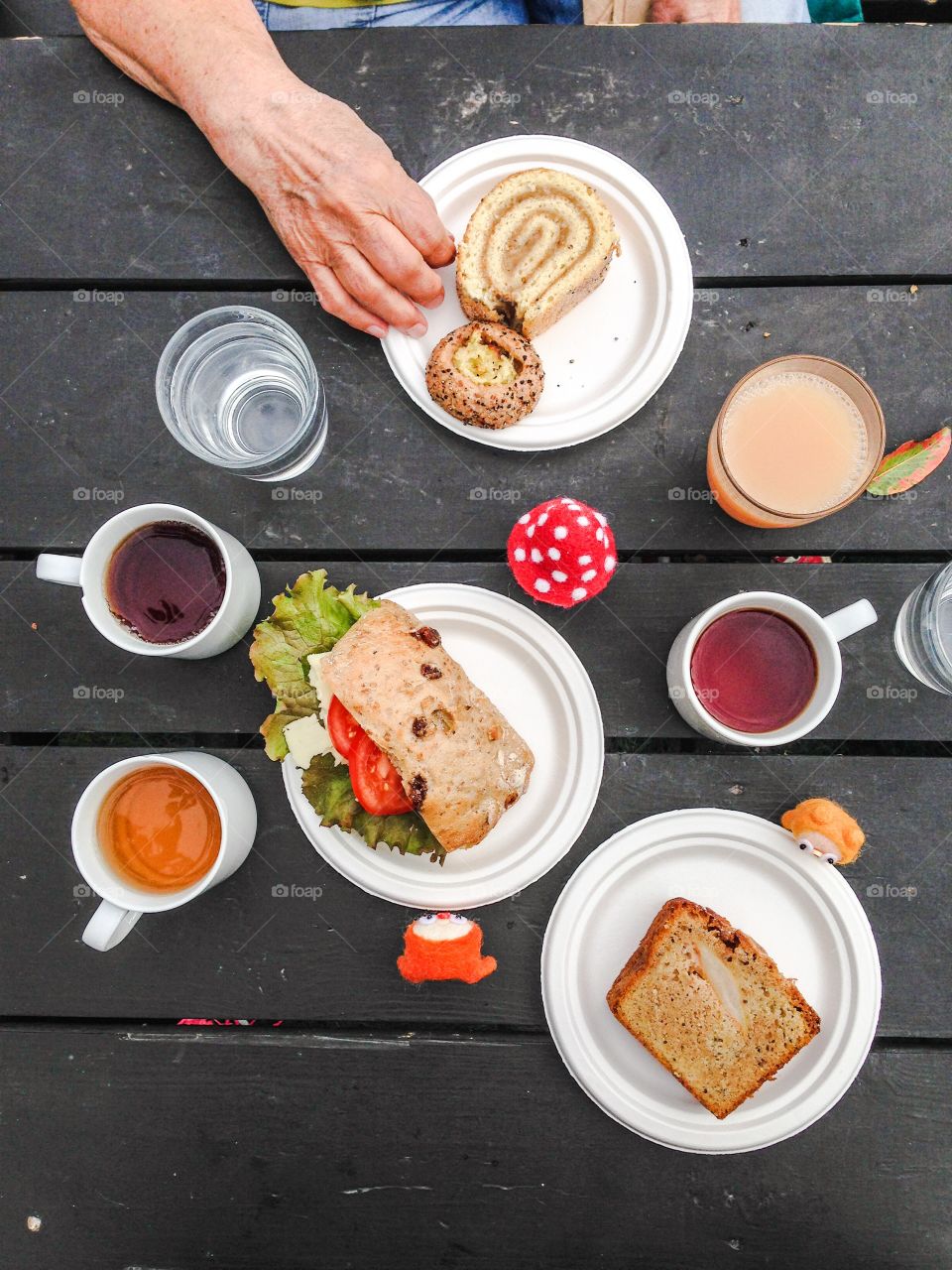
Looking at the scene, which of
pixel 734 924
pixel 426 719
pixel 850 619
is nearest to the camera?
pixel 426 719

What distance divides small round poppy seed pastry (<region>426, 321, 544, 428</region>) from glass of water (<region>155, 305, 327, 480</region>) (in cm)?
22

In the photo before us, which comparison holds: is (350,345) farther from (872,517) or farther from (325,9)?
(872,517)

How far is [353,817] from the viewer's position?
1221 millimetres

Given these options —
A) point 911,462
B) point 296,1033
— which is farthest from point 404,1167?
point 911,462

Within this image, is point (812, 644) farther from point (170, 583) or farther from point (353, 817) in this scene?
point (170, 583)

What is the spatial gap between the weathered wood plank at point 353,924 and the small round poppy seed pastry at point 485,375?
0.64m

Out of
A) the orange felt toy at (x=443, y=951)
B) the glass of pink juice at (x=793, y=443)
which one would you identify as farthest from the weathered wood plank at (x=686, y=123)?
the orange felt toy at (x=443, y=951)

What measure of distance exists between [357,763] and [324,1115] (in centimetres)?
69

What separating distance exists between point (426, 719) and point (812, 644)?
651 millimetres

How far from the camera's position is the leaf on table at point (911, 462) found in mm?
1309

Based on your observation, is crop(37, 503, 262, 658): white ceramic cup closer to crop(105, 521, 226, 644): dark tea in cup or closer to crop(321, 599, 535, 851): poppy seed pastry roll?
crop(105, 521, 226, 644): dark tea in cup

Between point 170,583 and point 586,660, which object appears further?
point 586,660

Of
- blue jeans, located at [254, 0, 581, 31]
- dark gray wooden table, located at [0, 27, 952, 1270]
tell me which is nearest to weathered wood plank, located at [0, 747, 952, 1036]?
dark gray wooden table, located at [0, 27, 952, 1270]

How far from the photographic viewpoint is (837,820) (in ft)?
4.07
